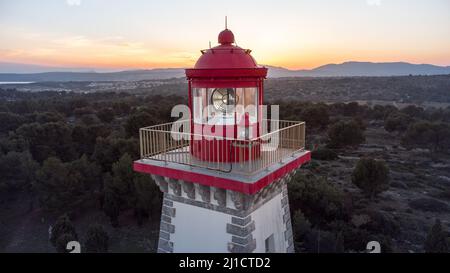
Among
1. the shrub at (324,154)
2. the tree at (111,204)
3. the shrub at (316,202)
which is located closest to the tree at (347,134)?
the shrub at (324,154)

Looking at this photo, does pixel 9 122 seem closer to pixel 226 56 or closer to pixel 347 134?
pixel 347 134

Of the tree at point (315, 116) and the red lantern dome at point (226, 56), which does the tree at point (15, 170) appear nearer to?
the red lantern dome at point (226, 56)

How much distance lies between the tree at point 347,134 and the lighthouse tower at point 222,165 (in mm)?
23341

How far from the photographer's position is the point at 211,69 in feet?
19.6

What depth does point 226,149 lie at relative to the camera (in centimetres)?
627

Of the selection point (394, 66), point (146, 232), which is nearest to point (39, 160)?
point (146, 232)

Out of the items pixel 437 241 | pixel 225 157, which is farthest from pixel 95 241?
pixel 437 241

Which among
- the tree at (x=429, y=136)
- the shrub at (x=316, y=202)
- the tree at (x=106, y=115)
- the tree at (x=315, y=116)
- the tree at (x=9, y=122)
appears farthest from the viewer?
the tree at (x=106, y=115)

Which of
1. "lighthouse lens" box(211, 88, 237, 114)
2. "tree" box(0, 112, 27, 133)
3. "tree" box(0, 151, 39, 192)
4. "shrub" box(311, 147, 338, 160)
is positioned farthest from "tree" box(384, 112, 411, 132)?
"tree" box(0, 112, 27, 133)

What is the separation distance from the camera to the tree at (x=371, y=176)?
19.4 metres

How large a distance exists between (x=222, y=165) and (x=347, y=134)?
24922 mm

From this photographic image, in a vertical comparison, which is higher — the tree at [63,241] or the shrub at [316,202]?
the shrub at [316,202]
